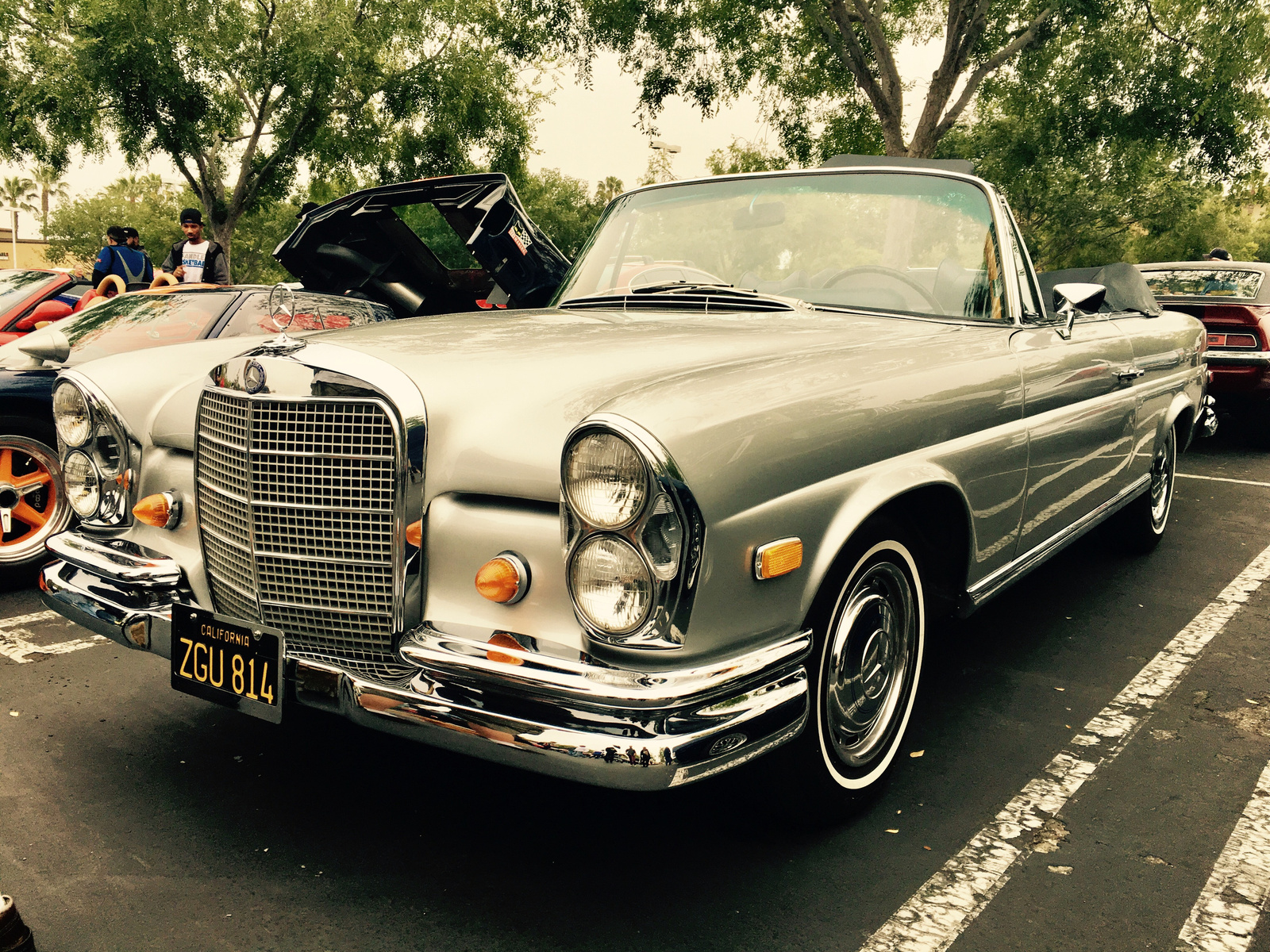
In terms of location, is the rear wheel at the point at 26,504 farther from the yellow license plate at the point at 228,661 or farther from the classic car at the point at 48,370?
the yellow license plate at the point at 228,661

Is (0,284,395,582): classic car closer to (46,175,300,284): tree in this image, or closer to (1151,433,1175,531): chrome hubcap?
(1151,433,1175,531): chrome hubcap

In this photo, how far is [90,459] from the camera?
296cm

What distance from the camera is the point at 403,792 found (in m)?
2.76

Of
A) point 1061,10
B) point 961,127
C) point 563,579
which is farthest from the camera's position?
point 961,127

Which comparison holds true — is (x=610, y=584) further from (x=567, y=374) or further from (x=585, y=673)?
(x=567, y=374)

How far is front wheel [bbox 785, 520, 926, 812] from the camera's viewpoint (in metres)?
2.37

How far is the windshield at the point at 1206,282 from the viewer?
9.30 m

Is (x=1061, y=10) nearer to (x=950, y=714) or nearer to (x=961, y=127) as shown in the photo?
(x=961, y=127)

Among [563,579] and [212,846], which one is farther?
[212,846]

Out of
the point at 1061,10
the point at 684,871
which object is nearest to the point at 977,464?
the point at 684,871

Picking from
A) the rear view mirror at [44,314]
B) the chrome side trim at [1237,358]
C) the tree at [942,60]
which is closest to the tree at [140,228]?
the tree at [942,60]

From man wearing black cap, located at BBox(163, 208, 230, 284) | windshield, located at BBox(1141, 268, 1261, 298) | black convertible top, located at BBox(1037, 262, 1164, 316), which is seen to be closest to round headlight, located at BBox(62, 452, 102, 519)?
Answer: black convertible top, located at BBox(1037, 262, 1164, 316)

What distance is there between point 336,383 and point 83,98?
1683 centimetres

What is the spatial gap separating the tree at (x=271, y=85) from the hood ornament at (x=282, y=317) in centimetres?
1268
